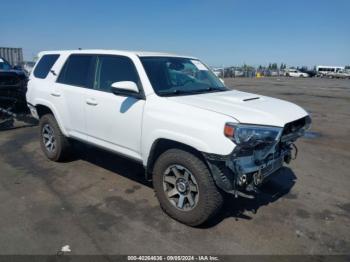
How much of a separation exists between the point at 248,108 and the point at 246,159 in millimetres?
606

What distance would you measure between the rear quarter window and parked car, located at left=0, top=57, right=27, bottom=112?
290 centimetres

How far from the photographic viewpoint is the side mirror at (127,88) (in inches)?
143

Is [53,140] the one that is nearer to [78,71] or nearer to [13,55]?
[78,71]

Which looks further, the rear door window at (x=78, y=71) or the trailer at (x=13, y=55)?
the trailer at (x=13, y=55)

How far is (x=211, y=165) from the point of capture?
10.5 feet

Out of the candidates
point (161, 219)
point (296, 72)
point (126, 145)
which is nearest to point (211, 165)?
point (161, 219)

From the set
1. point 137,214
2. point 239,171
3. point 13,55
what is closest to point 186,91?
point 239,171

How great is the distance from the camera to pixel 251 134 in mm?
3133

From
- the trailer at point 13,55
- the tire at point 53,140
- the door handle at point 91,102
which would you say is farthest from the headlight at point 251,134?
the trailer at point 13,55

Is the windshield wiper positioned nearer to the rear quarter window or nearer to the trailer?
the rear quarter window

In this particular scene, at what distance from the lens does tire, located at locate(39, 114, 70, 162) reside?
5.33 m

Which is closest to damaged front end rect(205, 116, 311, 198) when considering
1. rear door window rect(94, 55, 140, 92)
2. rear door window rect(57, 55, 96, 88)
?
rear door window rect(94, 55, 140, 92)

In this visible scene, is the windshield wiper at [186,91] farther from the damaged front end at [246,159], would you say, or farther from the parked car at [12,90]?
the parked car at [12,90]

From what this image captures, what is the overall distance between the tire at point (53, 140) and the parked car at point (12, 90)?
3294 millimetres
